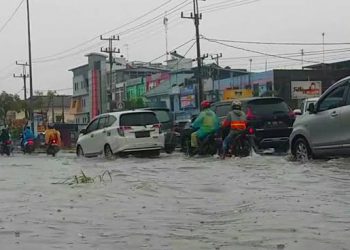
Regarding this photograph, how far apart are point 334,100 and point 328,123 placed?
449mm

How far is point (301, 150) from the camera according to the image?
12.9m

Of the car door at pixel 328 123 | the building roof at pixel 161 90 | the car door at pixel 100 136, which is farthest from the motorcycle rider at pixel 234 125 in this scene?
the building roof at pixel 161 90

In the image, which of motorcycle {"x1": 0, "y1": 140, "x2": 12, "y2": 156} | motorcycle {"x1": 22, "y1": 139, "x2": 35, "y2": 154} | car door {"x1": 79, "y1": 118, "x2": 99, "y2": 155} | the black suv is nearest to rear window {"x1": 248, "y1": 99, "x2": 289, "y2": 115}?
the black suv

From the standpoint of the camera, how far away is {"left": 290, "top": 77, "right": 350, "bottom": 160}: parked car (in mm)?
11461

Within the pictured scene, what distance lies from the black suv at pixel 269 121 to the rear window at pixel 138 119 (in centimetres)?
346

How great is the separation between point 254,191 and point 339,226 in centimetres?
271

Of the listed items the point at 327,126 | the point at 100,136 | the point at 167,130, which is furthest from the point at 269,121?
the point at 167,130

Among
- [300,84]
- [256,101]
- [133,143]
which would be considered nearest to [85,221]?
[256,101]

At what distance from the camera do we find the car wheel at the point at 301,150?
12.7 m

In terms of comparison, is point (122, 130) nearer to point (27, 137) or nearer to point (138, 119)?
point (138, 119)

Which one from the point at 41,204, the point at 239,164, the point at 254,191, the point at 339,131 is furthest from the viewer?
the point at 239,164

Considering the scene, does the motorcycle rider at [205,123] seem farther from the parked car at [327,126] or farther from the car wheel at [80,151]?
the car wheel at [80,151]

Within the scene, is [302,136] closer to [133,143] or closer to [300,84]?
[133,143]

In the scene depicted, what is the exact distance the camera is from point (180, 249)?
547 cm
